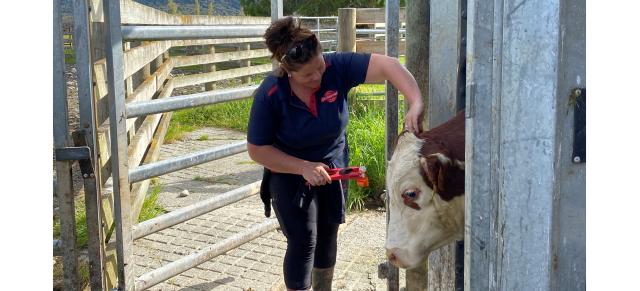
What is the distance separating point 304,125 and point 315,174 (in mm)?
245

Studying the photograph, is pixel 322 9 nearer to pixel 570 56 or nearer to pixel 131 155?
pixel 131 155

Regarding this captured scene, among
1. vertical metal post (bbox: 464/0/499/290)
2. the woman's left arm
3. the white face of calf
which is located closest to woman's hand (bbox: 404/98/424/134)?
the woman's left arm

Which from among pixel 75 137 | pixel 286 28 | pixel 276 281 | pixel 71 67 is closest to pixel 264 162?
pixel 286 28

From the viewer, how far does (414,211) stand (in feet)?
8.99

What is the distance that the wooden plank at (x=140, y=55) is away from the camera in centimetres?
527

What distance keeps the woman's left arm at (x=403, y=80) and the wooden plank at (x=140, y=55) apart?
7.80 ft

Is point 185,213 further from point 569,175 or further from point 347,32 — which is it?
point 347,32

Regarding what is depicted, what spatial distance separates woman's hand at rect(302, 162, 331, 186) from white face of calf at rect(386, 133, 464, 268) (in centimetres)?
48

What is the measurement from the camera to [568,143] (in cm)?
180

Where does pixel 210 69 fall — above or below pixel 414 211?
above

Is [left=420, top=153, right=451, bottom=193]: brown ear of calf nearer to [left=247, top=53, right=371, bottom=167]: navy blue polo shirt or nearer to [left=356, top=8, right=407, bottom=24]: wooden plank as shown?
[left=247, top=53, right=371, bottom=167]: navy blue polo shirt

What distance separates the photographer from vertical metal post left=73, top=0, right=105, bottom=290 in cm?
321

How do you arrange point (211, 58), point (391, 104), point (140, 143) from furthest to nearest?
point (211, 58) → point (140, 143) → point (391, 104)

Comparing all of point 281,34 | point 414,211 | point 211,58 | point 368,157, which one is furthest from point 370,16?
point 414,211
